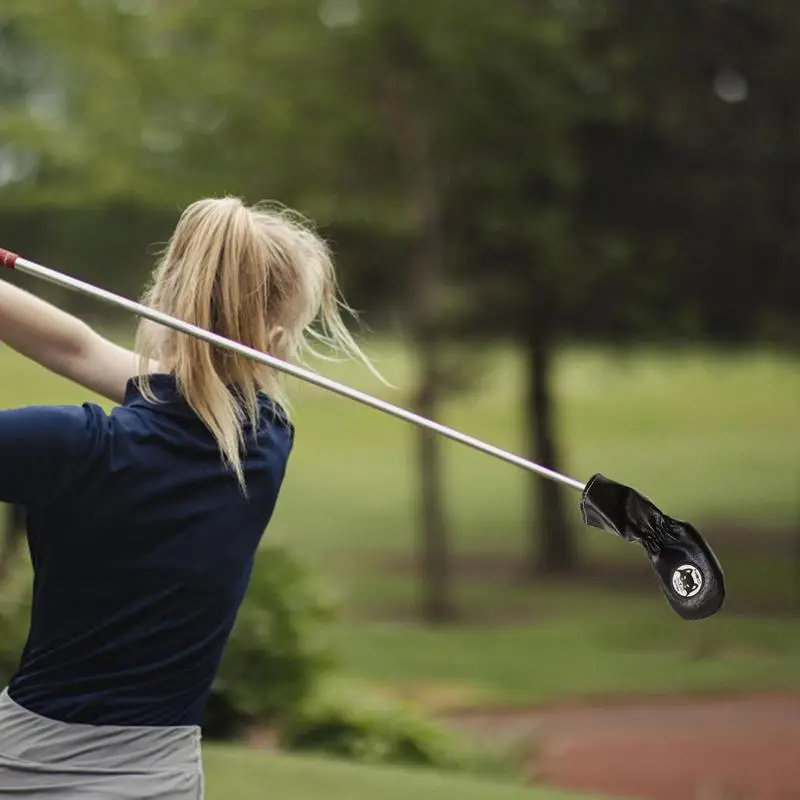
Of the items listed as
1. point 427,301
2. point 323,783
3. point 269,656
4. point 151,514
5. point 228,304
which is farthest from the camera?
point 427,301

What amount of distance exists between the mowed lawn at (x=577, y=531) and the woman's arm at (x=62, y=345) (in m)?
0.90

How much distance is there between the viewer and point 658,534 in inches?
98.0

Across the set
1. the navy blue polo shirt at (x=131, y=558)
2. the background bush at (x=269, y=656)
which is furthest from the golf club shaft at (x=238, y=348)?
the background bush at (x=269, y=656)

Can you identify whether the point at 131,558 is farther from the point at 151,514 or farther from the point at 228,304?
the point at 228,304

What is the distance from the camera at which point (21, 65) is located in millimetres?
21203

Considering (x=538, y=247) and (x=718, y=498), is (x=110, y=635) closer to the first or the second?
(x=538, y=247)

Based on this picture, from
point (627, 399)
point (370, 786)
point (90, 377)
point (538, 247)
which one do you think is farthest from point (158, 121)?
point (627, 399)

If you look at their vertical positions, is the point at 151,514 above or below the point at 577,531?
below

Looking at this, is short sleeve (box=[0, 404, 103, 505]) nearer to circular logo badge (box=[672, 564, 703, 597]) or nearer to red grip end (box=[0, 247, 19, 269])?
red grip end (box=[0, 247, 19, 269])

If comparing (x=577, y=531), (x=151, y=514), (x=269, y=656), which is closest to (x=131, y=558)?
(x=151, y=514)

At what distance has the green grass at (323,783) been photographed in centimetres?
604

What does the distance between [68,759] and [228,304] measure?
2.21 ft

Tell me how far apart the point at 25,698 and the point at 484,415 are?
44.0m

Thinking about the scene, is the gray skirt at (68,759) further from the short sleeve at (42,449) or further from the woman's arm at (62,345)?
the woman's arm at (62,345)
